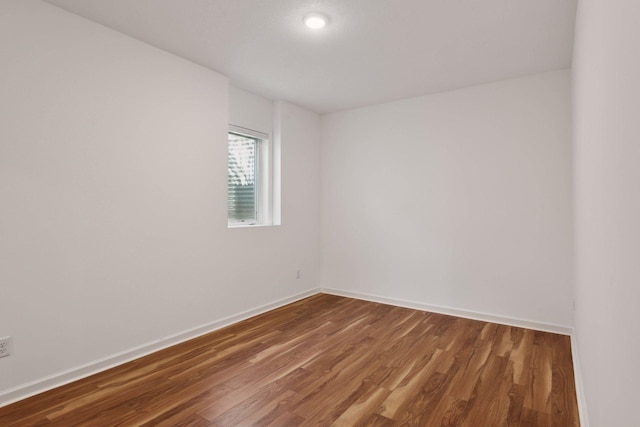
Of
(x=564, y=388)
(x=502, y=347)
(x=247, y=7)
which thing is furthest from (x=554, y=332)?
(x=247, y=7)

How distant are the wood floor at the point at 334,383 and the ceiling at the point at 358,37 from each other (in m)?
2.63

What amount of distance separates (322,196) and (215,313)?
2358mm

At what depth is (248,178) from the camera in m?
4.38

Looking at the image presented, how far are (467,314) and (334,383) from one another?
7.22 feet

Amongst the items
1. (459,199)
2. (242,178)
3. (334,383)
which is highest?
(242,178)

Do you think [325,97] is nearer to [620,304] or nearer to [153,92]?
[153,92]

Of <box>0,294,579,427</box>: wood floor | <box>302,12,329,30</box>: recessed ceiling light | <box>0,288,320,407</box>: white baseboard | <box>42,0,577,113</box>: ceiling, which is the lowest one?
<box>0,294,579,427</box>: wood floor

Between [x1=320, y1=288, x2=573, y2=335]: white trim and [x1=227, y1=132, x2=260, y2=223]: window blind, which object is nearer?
[x1=320, y1=288, x2=573, y2=335]: white trim

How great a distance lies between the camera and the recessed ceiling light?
8.31 ft

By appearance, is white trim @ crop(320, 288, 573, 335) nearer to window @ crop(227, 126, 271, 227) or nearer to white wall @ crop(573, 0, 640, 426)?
window @ crop(227, 126, 271, 227)

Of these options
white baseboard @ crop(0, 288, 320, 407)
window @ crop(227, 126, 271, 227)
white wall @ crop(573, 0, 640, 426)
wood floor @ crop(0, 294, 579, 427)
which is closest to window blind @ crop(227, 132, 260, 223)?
window @ crop(227, 126, 271, 227)

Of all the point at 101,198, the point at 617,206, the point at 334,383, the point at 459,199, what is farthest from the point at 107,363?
the point at 459,199

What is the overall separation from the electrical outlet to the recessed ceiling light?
2941mm

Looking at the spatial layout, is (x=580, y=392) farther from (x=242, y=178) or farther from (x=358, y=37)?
(x=242, y=178)
